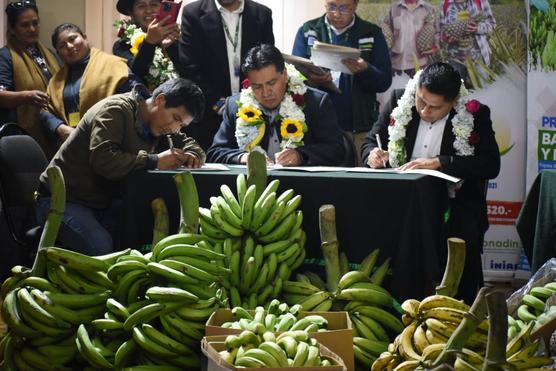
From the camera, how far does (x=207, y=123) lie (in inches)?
226

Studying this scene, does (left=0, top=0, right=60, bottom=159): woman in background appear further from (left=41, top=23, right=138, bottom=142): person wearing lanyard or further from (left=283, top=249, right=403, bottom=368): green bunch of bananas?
(left=283, top=249, right=403, bottom=368): green bunch of bananas

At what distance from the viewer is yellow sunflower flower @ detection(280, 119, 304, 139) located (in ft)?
16.3

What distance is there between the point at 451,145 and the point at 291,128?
76cm

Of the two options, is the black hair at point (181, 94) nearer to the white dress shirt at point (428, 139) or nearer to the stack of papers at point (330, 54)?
the stack of papers at point (330, 54)

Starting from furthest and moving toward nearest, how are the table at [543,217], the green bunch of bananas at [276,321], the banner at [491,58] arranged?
the banner at [491,58]
the table at [543,217]
the green bunch of bananas at [276,321]

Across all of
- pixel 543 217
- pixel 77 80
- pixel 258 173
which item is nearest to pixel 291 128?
pixel 258 173

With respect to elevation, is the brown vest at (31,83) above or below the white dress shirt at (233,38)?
below

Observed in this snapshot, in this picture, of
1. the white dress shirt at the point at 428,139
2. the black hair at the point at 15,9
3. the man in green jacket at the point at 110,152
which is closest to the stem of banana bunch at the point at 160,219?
the man in green jacket at the point at 110,152

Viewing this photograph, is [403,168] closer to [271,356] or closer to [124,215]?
[124,215]

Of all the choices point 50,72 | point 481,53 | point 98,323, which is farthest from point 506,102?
point 98,323

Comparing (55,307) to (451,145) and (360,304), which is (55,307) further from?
(451,145)

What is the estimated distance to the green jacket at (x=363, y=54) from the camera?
5.88 metres

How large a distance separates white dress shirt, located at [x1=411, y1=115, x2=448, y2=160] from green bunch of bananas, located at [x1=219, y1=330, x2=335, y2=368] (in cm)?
245

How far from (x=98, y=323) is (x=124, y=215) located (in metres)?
1.23
